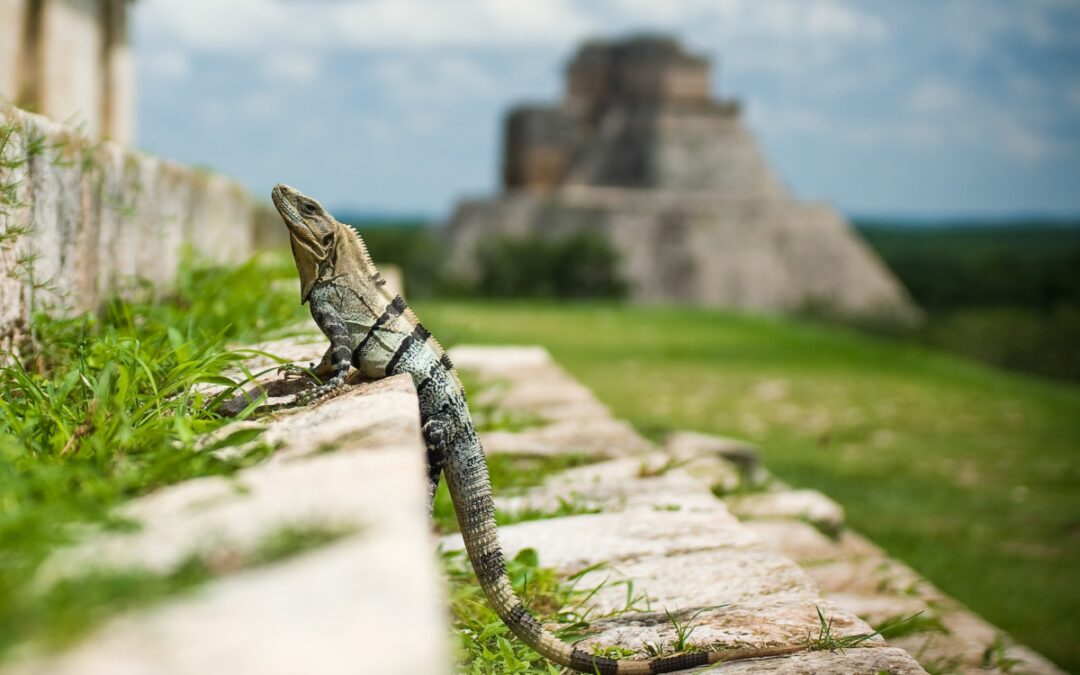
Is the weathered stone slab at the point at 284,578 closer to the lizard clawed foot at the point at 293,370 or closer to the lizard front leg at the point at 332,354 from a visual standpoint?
the lizard front leg at the point at 332,354

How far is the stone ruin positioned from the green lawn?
63.7ft

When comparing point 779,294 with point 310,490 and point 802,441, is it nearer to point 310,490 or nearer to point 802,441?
point 802,441

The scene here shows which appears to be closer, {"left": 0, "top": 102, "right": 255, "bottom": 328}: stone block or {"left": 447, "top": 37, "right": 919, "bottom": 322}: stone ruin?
{"left": 0, "top": 102, "right": 255, "bottom": 328}: stone block

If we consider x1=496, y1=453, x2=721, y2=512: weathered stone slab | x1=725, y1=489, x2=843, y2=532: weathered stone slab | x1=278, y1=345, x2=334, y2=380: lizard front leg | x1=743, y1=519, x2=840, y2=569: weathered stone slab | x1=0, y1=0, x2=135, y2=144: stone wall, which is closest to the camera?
x1=278, y1=345, x2=334, y2=380: lizard front leg

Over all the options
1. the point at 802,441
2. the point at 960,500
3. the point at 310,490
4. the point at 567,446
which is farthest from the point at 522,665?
the point at 802,441

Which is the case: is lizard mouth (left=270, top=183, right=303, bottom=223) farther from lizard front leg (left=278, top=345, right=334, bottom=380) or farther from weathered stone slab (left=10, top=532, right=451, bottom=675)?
weathered stone slab (left=10, top=532, right=451, bottom=675)

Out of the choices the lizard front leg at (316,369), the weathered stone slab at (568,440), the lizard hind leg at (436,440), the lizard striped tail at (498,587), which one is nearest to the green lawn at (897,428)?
the weathered stone slab at (568,440)

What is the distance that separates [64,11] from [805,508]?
6.73 m

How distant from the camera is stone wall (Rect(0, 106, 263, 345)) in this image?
120 inches

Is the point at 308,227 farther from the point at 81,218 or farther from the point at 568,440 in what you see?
the point at 568,440

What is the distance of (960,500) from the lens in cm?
682

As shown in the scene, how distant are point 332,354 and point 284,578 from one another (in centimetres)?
133

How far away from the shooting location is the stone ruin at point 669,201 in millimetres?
40469

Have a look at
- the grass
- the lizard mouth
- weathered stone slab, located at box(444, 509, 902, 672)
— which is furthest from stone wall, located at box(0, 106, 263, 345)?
weathered stone slab, located at box(444, 509, 902, 672)
